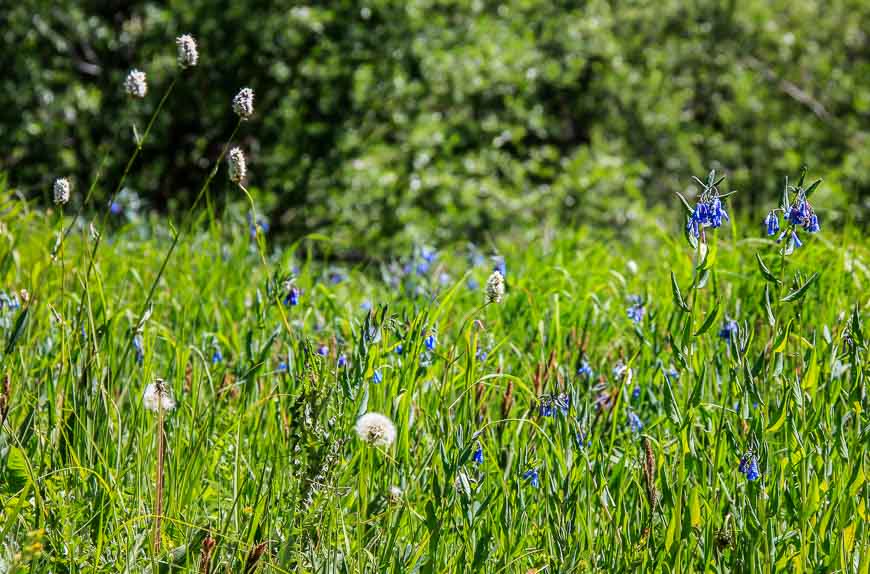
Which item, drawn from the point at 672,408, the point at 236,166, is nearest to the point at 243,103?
the point at 236,166

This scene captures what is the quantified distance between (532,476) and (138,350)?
1.18 metres

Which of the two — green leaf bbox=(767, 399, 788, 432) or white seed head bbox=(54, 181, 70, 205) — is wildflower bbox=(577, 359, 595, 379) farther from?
white seed head bbox=(54, 181, 70, 205)

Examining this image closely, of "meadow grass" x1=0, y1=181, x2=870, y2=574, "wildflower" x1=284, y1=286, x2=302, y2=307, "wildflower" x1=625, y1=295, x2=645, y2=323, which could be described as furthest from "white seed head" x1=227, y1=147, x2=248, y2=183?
"wildflower" x1=625, y1=295, x2=645, y2=323

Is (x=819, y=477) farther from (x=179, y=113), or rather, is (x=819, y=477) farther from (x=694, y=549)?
(x=179, y=113)

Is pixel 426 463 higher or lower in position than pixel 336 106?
lower

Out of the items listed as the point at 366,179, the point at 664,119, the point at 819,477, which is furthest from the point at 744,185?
the point at 819,477

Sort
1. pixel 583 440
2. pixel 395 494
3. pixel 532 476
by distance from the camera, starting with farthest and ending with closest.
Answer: pixel 532 476 < pixel 583 440 < pixel 395 494

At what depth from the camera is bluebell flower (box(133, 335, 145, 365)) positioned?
2550 millimetres

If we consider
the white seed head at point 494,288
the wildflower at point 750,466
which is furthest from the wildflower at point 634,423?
the white seed head at point 494,288

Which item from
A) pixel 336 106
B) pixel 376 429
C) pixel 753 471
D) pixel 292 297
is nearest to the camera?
pixel 376 429

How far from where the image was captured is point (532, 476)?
2.09 meters

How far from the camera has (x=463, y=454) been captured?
1758mm

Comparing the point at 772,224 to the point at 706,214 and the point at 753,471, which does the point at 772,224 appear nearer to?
the point at 706,214

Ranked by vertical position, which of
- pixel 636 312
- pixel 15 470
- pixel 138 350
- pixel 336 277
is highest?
pixel 336 277
